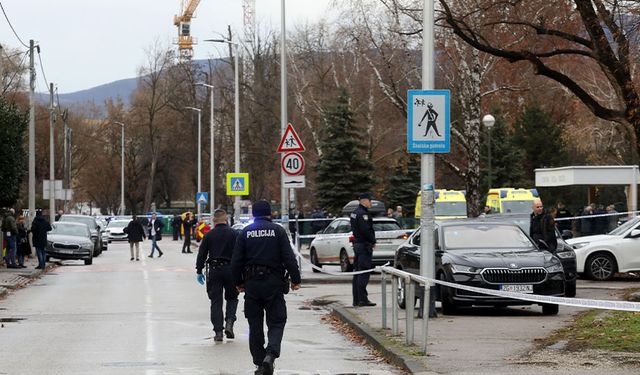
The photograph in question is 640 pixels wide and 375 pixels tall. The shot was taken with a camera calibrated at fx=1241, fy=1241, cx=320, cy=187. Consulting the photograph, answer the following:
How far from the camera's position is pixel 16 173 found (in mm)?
37656

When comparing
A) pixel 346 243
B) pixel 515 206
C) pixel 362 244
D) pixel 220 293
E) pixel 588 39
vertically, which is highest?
pixel 588 39

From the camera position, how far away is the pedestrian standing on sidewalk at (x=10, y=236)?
3647cm

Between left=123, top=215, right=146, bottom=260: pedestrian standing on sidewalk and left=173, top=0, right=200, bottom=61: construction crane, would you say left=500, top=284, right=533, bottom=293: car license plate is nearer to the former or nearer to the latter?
left=123, top=215, right=146, bottom=260: pedestrian standing on sidewalk

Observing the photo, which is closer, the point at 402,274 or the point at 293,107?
the point at 402,274

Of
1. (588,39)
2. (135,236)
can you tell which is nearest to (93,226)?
(135,236)

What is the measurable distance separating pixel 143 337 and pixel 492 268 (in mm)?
5261

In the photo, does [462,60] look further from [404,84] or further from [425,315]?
[425,315]

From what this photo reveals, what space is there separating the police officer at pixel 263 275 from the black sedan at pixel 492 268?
658 centimetres

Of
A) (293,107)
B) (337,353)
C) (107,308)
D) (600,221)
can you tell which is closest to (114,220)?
(293,107)

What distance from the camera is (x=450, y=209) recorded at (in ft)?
164

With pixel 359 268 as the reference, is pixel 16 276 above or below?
below

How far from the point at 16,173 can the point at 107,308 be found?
650 inches

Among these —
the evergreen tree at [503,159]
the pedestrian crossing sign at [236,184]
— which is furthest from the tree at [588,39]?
the evergreen tree at [503,159]

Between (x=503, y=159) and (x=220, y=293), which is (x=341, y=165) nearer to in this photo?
(x=503, y=159)
